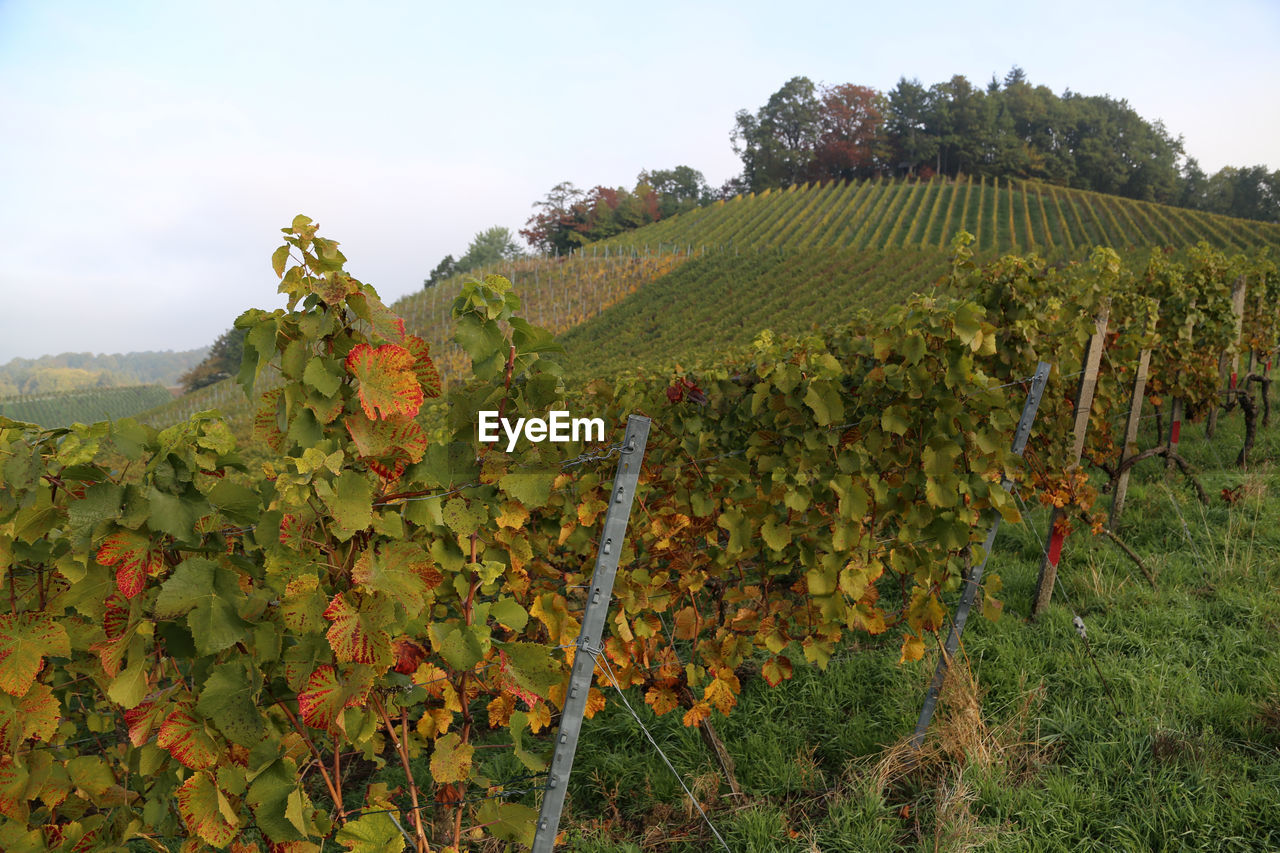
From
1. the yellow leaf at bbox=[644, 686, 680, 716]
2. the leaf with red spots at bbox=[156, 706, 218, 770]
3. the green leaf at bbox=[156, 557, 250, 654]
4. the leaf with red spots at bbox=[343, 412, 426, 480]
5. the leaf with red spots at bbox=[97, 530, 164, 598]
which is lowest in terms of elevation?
the yellow leaf at bbox=[644, 686, 680, 716]

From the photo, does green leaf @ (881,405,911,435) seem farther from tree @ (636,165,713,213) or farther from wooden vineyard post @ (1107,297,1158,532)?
tree @ (636,165,713,213)

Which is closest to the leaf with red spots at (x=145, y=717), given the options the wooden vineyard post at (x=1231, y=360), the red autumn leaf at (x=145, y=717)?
the red autumn leaf at (x=145, y=717)

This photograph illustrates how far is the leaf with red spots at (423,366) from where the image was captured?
4.72ft

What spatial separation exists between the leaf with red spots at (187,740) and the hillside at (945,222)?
38.5m

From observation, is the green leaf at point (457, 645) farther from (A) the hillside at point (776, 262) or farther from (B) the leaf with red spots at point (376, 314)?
(A) the hillside at point (776, 262)

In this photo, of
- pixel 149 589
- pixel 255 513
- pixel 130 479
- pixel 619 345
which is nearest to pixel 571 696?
pixel 255 513

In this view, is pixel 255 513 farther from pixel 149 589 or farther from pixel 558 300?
pixel 558 300

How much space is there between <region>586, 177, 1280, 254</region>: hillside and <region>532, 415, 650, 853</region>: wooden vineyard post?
37.8 metres

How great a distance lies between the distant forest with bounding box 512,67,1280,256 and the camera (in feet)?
216

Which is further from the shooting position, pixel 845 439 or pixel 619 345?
pixel 619 345

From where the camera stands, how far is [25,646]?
135 cm

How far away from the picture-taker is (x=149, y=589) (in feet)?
4.76

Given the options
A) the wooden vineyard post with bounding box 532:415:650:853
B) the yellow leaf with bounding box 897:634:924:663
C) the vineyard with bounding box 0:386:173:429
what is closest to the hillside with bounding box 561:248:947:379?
the yellow leaf with bounding box 897:634:924:663

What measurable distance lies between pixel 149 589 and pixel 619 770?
210 centimetres
